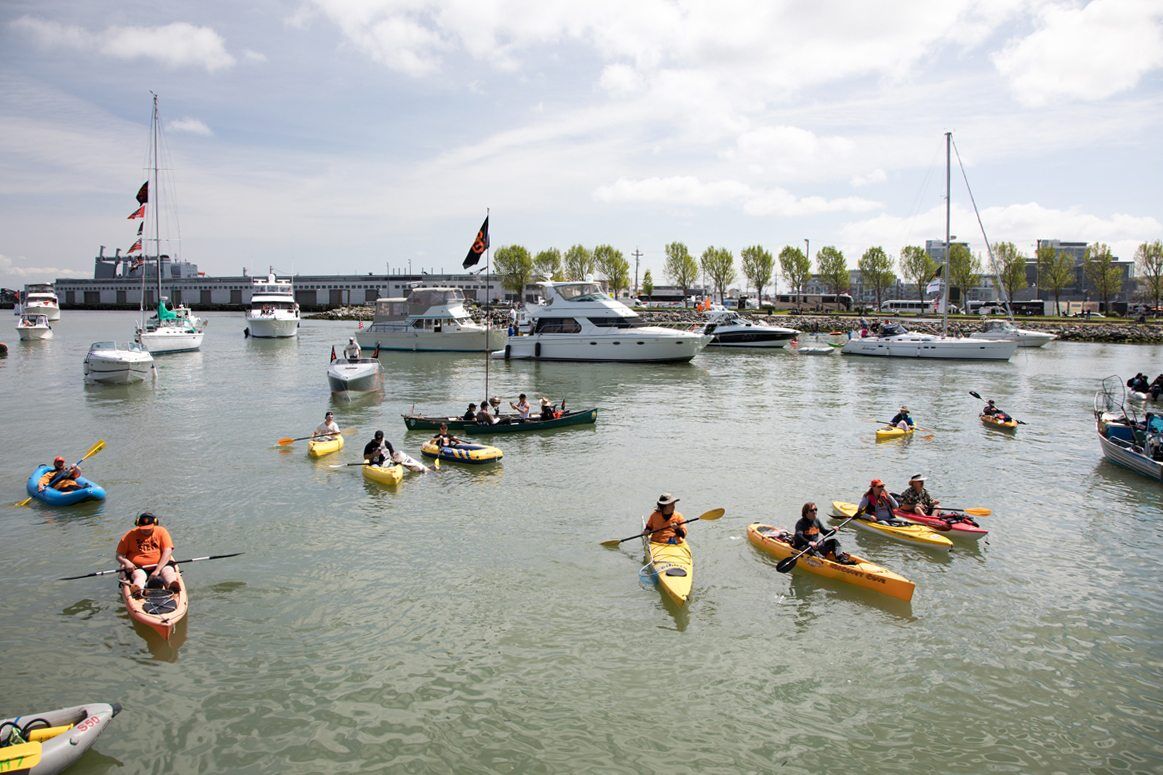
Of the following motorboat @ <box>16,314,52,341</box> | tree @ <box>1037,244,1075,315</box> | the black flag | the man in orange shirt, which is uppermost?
tree @ <box>1037,244,1075,315</box>

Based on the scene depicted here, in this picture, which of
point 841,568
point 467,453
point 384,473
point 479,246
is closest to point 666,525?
point 841,568

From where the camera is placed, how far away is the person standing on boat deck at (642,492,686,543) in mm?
16984

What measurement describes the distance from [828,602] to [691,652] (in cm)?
375

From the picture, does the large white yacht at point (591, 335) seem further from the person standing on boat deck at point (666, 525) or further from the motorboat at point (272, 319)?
the person standing on boat deck at point (666, 525)

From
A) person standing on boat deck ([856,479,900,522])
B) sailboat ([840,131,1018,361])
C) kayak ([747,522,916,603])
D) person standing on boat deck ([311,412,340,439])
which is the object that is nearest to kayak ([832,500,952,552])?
person standing on boat deck ([856,479,900,522])

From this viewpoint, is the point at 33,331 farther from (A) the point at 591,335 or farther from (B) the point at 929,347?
(B) the point at 929,347

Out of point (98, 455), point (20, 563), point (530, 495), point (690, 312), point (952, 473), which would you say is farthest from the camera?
point (690, 312)

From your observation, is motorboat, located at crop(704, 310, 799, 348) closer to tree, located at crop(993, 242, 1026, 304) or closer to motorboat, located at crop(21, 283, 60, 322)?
tree, located at crop(993, 242, 1026, 304)

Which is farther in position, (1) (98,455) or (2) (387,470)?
(1) (98,455)

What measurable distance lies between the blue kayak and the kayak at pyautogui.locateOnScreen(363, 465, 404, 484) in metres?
7.61

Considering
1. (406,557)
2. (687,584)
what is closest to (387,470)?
(406,557)

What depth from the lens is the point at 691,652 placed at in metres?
13.2

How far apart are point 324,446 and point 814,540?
18.8 metres

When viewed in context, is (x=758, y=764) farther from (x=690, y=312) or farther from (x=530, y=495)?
(x=690, y=312)
